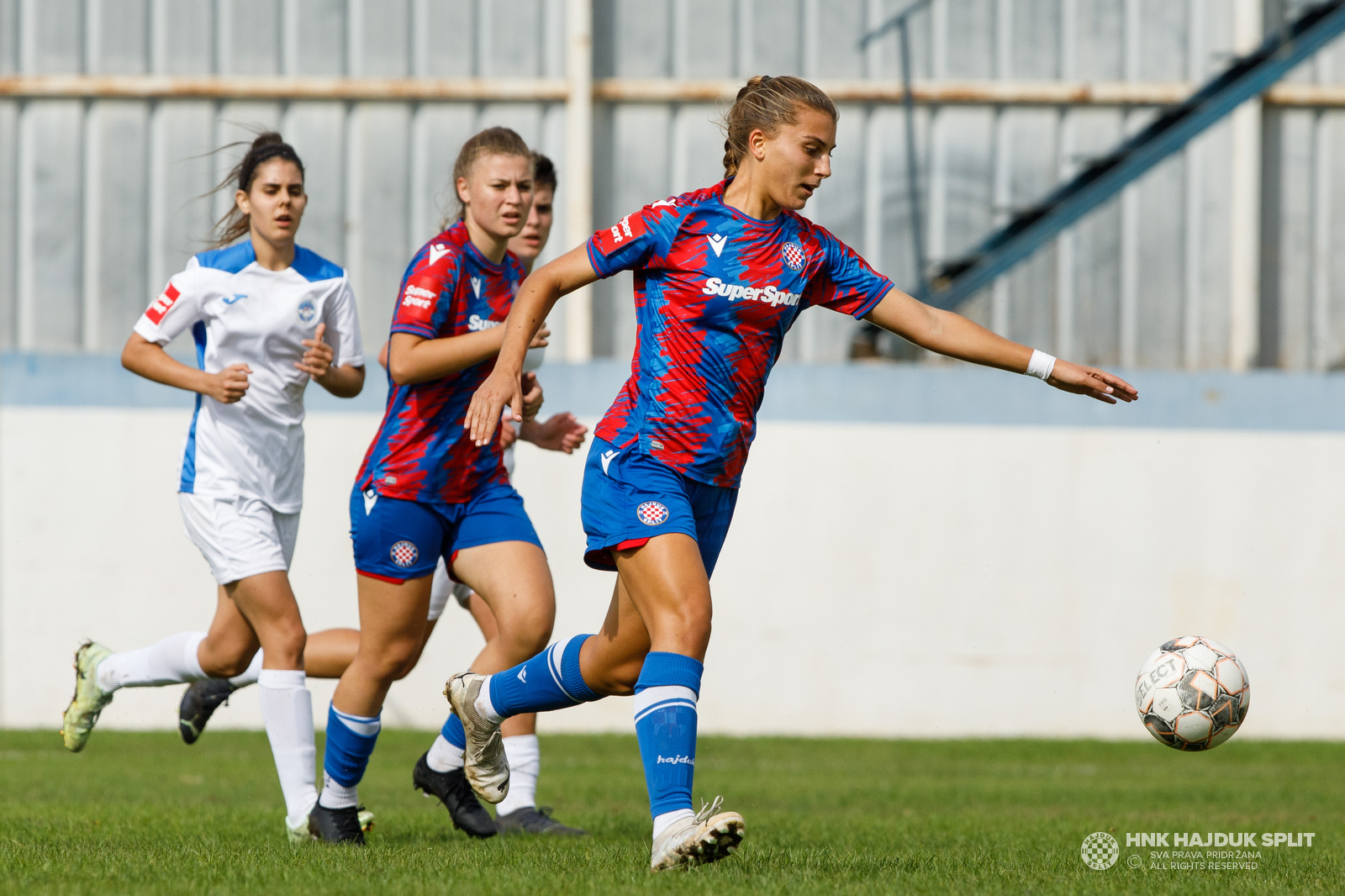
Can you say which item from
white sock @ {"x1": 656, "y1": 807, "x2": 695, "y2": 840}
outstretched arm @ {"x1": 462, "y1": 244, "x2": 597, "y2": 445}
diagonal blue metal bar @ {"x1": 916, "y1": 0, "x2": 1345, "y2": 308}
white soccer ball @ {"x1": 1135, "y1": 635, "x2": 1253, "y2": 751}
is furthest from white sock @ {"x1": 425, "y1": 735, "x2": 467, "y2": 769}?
diagonal blue metal bar @ {"x1": 916, "y1": 0, "x2": 1345, "y2": 308}

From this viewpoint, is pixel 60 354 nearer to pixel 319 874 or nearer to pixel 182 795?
pixel 182 795

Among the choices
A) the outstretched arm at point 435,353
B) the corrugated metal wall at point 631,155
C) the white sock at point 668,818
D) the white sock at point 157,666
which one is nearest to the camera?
the white sock at point 668,818

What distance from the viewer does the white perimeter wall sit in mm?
9945

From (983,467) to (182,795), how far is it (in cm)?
590

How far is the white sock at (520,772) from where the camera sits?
5137mm

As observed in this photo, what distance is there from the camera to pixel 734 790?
276 inches

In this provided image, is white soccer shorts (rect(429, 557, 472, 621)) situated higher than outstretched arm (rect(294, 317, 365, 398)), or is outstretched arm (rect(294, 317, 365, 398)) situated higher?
outstretched arm (rect(294, 317, 365, 398))

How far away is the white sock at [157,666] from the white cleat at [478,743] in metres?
1.32

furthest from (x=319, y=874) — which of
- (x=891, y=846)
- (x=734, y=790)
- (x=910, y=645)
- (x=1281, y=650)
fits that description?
(x=1281, y=650)

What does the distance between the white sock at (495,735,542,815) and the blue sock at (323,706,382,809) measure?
0.65 m

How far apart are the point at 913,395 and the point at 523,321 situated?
6.83 metres

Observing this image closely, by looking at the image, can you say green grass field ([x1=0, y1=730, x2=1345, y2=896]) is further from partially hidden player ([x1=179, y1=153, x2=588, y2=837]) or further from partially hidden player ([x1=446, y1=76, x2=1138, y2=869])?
partially hidden player ([x1=446, y1=76, x2=1138, y2=869])

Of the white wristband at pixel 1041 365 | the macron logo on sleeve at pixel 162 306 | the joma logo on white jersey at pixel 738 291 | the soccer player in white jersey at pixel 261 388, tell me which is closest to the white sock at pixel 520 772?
the soccer player in white jersey at pixel 261 388

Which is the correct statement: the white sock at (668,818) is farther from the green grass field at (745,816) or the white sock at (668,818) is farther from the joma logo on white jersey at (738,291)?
the joma logo on white jersey at (738,291)
